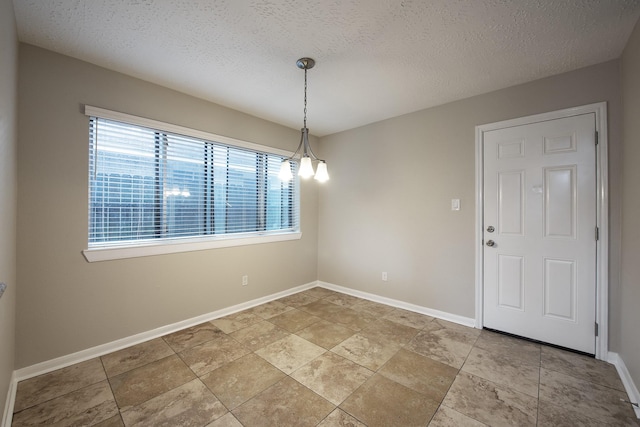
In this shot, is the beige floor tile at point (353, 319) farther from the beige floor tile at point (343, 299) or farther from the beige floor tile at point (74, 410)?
the beige floor tile at point (74, 410)

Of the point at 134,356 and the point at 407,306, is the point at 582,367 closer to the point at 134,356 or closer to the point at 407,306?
the point at 407,306

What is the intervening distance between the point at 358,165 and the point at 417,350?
8.26 feet

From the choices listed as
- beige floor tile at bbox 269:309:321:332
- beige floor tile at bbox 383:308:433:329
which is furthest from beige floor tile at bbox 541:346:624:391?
beige floor tile at bbox 269:309:321:332

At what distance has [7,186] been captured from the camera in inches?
65.1

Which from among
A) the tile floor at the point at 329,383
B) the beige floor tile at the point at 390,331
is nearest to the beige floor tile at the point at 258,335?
the tile floor at the point at 329,383

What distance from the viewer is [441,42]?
1.97 meters

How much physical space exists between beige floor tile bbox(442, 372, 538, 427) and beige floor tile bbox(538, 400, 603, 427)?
4cm

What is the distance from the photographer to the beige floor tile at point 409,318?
9.64 feet

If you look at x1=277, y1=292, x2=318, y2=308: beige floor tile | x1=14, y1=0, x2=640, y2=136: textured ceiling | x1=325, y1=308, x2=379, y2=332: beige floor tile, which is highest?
x1=14, y1=0, x2=640, y2=136: textured ceiling

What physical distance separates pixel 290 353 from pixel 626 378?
258cm

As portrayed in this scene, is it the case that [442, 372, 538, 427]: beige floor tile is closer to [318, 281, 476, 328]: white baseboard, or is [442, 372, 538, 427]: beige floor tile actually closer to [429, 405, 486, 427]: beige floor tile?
[429, 405, 486, 427]: beige floor tile

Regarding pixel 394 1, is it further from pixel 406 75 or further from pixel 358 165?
pixel 358 165

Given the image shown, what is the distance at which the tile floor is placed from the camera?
1626mm

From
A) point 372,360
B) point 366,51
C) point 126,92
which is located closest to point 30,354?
point 126,92
